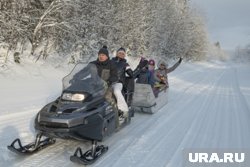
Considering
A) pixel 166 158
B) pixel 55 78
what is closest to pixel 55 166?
pixel 166 158

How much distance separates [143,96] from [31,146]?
437cm

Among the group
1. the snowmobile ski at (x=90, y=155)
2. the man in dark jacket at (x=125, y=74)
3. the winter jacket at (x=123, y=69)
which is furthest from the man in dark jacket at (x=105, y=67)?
the snowmobile ski at (x=90, y=155)

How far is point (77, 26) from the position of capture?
18.1m

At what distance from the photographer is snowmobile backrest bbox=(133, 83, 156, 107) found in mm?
Result: 9773

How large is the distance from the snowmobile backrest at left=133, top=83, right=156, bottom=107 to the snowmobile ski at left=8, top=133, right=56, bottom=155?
145 inches

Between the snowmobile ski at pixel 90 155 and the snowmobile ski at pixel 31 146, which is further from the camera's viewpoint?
the snowmobile ski at pixel 31 146

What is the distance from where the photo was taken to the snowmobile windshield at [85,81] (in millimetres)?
6203

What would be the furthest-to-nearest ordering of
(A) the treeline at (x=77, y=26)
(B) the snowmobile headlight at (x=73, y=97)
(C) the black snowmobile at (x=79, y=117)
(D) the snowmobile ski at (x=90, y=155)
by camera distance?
(A) the treeline at (x=77, y=26), (B) the snowmobile headlight at (x=73, y=97), (C) the black snowmobile at (x=79, y=117), (D) the snowmobile ski at (x=90, y=155)

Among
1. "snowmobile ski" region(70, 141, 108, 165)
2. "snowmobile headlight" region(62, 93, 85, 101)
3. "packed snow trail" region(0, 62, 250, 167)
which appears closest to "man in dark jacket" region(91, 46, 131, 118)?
"packed snow trail" region(0, 62, 250, 167)

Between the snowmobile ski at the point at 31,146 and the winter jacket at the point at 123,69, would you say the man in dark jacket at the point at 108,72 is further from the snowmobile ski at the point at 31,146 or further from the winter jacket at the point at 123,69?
the snowmobile ski at the point at 31,146

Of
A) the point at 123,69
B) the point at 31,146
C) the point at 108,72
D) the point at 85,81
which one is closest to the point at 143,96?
the point at 123,69

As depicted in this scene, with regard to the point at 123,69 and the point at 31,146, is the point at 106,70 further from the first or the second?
the point at 31,146

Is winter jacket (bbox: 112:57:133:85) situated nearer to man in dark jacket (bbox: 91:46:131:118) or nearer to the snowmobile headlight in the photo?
man in dark jacket (bbox: 91:46:131:118)

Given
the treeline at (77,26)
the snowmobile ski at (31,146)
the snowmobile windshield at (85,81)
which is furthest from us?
the treeline at (77,26)
